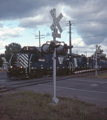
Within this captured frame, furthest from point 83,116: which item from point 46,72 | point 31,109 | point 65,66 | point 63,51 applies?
point 65,66

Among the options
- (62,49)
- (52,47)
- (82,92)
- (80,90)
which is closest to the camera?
(52,47)

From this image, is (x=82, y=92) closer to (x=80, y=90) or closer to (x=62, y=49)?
(x=80, y=90)

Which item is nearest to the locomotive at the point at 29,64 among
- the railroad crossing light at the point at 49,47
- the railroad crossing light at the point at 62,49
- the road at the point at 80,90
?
the road at the point at 80,90

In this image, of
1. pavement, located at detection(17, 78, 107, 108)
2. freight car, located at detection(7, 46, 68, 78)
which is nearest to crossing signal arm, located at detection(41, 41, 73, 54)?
pavement, located at detection(17, 78, 107, 108)

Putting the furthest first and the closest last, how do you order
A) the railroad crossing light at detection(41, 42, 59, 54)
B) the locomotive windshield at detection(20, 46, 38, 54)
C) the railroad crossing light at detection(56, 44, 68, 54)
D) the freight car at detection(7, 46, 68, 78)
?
the locomotive windshield at detection(20, 46, 38, 54), the freight car at detection(7, 46, 68, 78), the railroad crossing light at detection(56, 44, 68, 54), the railroad crossing light at detection(41, 42, 59, 54)

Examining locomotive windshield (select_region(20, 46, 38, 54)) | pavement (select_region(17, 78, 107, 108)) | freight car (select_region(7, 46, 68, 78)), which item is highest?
locomotive windshield (select_region(20, 46, 38, 54))

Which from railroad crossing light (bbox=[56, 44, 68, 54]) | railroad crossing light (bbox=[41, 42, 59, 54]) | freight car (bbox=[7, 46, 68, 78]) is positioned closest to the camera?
railroad crossing light (bbox=[41, 42, 59, 54])

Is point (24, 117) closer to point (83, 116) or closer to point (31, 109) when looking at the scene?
point (31, 109)

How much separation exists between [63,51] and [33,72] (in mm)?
12881

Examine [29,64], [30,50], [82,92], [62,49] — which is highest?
[30,50]

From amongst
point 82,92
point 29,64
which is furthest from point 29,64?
point 82,92

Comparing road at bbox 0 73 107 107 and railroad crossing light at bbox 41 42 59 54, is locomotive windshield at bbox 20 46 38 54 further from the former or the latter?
railroad crossing light at bbox 41 42 59 54

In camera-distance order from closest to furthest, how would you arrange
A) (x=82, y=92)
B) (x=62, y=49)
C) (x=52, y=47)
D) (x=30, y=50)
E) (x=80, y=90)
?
(x=52, y=47) → (x=62, y=49) → (x=82, y=92) → (x=80, y=90) → (x=30, y=50)

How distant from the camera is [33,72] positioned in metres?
20.5
